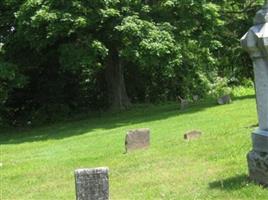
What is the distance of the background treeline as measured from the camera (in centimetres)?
2517

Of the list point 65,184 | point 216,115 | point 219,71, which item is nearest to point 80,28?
point 216,115

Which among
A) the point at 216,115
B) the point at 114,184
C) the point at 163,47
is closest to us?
the point at 114,184

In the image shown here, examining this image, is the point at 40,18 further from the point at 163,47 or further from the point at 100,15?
the point at 163,47

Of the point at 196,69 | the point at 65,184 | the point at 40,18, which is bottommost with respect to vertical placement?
the point at 65,184

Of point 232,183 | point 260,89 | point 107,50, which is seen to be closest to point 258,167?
point 232,183

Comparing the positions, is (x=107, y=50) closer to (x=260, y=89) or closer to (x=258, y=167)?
(x=260, y=89)

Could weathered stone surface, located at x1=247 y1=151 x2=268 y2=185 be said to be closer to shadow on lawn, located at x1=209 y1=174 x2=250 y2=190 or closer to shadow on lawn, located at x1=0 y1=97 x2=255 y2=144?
shadow on lawn, located at x1=209 y1=174 x2=250 y2=190

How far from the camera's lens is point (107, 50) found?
25984 mm

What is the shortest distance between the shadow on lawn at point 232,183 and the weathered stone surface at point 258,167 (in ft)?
0.54

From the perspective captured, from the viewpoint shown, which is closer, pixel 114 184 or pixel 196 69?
pixel 114 184

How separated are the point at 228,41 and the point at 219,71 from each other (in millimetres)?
9692

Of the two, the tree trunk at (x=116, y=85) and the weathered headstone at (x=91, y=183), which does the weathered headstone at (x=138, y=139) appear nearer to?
the weathered headstone at (x=91, y=183)

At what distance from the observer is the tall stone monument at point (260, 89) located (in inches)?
361

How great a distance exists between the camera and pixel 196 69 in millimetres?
35594
